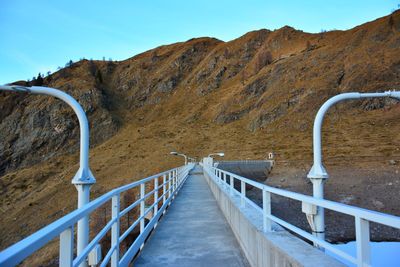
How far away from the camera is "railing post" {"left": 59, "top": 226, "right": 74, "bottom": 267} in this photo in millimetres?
2848

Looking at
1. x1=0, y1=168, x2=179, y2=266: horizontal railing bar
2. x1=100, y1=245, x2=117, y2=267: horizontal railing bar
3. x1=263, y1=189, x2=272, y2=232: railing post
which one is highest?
x1=0, y1=168, x2=179, y2=266: horizontal railing bar

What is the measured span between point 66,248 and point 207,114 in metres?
94.6

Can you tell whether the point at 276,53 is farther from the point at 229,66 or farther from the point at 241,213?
the point at 241,213

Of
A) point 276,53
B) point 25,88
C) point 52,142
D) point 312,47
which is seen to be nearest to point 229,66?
point 276,53

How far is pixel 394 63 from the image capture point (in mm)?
71562

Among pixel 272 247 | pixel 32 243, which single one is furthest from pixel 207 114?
pixel 32 243

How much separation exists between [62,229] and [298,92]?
7908cm

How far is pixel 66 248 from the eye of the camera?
2861 mm

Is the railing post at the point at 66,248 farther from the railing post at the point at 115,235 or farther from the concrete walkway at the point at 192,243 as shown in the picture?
the concrete walkway at the point at 192,243

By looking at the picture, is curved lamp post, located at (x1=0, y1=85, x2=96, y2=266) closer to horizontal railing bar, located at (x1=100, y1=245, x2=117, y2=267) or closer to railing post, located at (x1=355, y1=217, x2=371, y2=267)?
horizontal railing bar, located at (x1=100, y1=245, x2=117, y2=267)

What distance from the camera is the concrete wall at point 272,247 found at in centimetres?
377

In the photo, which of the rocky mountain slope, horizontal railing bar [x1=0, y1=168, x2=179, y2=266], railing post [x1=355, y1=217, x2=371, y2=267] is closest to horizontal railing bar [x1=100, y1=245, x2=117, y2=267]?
horizontal railing bar [x1=0, y1=168, x2=179, y2=266]

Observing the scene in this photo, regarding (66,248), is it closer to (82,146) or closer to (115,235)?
(115,235)

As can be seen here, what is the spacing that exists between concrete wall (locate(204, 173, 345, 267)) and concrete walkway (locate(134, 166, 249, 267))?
15.6 inches
